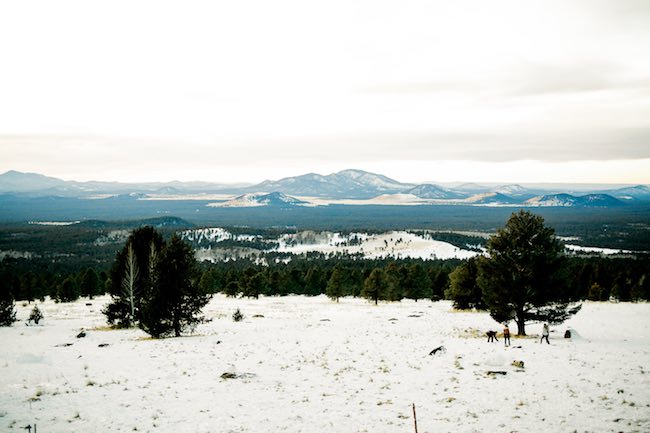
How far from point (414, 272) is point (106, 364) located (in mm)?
65786

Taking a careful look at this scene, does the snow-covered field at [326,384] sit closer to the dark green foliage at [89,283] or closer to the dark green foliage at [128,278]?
the dark green foliage at [128,278]

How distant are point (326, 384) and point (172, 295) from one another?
1886 cm

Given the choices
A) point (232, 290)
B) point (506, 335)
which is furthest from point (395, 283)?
point (506, 335)

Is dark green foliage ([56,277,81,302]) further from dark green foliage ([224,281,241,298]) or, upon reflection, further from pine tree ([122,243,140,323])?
pine tree ([122,243,140,323])

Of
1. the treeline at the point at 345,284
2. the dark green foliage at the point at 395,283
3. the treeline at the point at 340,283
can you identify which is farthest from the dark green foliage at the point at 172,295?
the dark green foliage at the point at 395,283

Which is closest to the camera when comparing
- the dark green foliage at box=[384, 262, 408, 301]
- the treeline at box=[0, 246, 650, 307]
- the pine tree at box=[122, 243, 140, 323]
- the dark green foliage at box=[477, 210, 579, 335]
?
the dark green foliage at box=[477, 210, 579, 335]

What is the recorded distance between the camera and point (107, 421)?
610 inches

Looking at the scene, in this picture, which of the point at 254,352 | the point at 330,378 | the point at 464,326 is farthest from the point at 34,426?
the point at 464,326

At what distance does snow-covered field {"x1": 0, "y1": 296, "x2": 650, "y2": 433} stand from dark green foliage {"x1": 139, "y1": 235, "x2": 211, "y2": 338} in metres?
1.77

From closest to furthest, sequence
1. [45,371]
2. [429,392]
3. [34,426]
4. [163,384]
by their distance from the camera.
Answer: [34,426]
[429,392]
[163,384]
[45,371]

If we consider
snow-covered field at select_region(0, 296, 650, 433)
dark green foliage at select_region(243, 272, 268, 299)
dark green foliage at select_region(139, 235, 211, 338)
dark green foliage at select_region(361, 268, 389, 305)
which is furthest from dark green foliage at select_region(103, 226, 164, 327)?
dark green foliage at select_region(243, 272, 268, 299)

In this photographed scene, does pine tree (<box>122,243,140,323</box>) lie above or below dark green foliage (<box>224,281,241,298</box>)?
above

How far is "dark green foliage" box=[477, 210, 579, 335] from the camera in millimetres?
30766

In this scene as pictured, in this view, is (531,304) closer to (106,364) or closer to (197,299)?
(197,299)
